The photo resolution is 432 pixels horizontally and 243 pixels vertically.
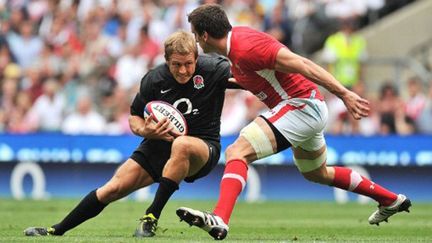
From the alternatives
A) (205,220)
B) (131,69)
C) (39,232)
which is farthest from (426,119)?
(205,220)

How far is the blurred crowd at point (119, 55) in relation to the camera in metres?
21.0

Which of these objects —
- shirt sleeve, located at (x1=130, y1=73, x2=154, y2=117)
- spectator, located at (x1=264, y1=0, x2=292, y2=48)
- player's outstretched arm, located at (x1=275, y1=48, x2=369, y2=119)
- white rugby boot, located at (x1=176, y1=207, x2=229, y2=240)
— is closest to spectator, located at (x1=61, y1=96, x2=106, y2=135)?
spectator, located at (x1=264, y1=0, x2=292, y2=48)

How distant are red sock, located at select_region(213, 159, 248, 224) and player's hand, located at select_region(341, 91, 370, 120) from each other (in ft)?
3.47

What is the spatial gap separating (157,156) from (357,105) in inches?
82.8

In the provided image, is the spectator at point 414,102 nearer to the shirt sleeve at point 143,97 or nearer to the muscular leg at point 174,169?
the shirt sleeve at point 143,97

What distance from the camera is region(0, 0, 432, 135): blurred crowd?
2095cm

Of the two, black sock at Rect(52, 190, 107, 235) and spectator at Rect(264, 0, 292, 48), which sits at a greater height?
black sock at Rect(52, 190, 107, 235)

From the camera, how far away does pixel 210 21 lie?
10.1m

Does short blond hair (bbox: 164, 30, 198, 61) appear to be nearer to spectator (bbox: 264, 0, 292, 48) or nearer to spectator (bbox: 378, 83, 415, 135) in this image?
spectator (bbox: 378, 83, 415, 135)

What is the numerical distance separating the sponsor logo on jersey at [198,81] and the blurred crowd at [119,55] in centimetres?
983

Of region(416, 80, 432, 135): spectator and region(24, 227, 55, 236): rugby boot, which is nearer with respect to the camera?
region(24, 227, 55, 236): rugby boot

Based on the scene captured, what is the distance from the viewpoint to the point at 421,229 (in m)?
12.5

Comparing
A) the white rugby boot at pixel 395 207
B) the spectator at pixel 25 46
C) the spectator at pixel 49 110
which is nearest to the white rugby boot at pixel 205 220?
the white rugby boot at pixel 395 207

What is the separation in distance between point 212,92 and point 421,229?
3212 millimetres
